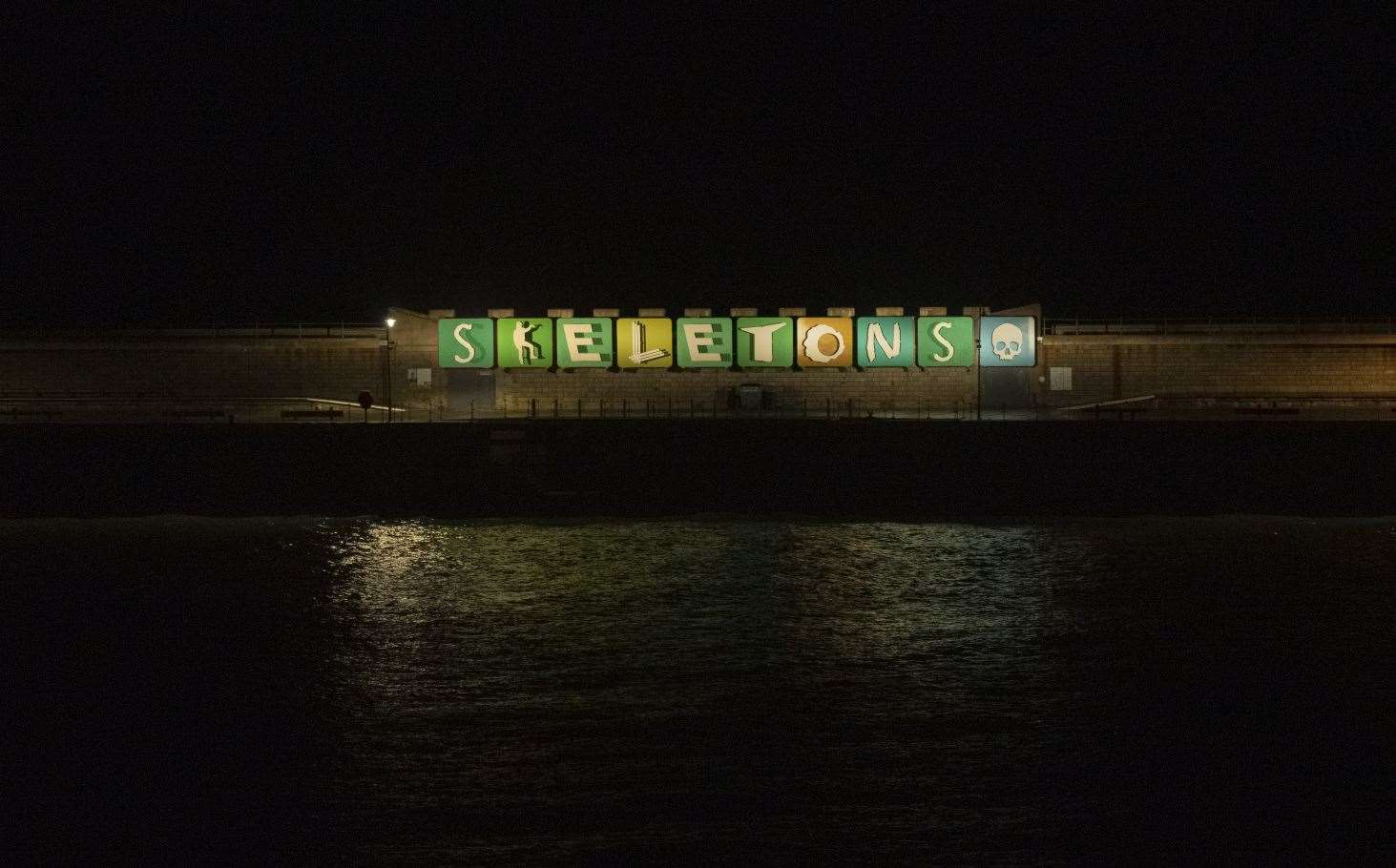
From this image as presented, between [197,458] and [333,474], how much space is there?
4399 millimetres

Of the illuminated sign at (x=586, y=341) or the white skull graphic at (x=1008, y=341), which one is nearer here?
the white skull graphic at (x=1008, y=341)

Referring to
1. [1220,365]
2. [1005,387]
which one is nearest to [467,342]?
[1005,387]

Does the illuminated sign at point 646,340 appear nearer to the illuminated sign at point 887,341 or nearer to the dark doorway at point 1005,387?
the illuminated sign at point 887,341

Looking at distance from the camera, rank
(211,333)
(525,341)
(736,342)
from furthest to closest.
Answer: (211,333)
(525,341)
(736,342)

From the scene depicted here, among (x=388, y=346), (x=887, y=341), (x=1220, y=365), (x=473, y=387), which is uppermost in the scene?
Answer: (x=388, y=346)

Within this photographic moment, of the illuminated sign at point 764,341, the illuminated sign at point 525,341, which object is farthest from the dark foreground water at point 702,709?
the illuminated sign at point 525,341

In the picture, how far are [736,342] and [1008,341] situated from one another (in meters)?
10.0

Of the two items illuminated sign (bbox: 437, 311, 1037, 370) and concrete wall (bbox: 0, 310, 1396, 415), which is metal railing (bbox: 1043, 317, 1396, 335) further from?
illuminated sign (bbox: 437, 311, 1037, 370)

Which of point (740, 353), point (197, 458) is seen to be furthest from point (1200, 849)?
point (740, 353)

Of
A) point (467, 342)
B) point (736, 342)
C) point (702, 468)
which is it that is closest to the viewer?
point (702, 468)

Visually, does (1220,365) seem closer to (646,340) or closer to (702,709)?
(646,340)

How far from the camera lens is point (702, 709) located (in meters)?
11.6

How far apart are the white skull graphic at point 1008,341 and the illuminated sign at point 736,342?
0.04 m

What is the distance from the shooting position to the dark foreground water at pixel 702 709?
8234 millimetres
